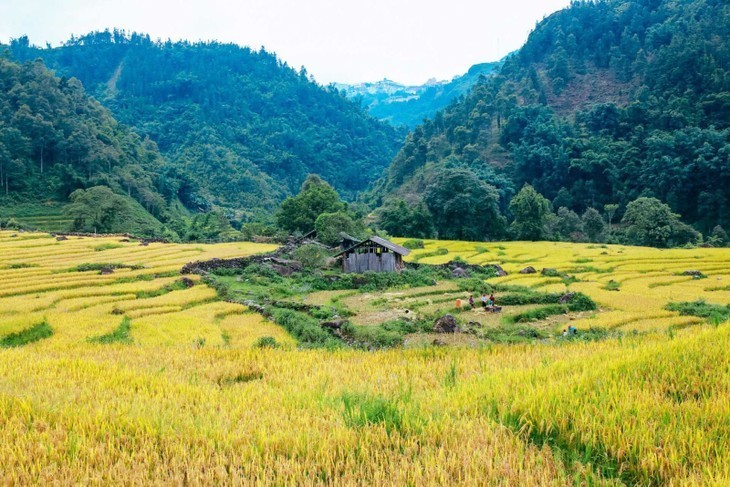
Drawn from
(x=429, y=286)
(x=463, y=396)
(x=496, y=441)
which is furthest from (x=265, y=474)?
(x=429, y=286)

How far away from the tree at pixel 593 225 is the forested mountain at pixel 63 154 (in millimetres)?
61366

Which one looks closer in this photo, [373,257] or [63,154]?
[373,257]

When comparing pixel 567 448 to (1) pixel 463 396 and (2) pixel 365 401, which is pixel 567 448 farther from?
(2) pixel 365 401

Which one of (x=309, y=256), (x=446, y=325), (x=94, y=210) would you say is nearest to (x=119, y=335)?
(x=446, y=325)

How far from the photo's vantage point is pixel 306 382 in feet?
17.7

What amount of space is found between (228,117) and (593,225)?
131336mm

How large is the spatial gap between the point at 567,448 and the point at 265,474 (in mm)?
2157

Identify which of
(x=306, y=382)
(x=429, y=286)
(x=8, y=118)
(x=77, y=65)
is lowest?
(x=429, y=286)

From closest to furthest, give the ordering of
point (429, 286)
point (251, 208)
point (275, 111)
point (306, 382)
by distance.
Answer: point (306, 382) < point (429, 286) < point (251, 208) < point (275, 111)

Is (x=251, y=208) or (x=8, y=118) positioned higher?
(x=8, y=118)

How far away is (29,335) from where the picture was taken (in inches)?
643

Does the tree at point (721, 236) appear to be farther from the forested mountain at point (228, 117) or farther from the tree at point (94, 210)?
the forested mountain at point (228, 117)

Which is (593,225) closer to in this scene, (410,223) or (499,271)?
(410,223)

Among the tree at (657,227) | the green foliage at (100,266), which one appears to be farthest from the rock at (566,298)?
the tree at (657,227)
